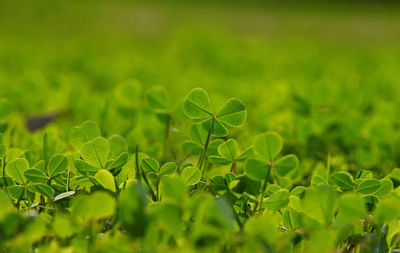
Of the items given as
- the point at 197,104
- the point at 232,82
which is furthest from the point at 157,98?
the point at 232,82

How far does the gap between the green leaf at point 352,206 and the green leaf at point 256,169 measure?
0.16 metres

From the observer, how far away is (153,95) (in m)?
1.36

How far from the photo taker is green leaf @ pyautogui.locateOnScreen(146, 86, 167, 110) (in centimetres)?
136

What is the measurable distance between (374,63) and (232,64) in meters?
1.30

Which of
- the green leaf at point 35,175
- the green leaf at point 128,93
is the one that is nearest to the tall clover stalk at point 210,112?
the green leaf at point 35,175

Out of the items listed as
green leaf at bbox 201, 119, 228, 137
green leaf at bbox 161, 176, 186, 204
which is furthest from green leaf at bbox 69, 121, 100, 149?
green leaf at bbox 161, 176, 186, 204

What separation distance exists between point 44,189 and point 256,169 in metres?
0.38

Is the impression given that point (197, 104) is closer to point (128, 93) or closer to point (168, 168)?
point (168, 168)

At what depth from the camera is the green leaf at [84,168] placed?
863 mm

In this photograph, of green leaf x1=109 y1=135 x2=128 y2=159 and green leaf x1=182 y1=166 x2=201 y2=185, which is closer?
green leaf x1=182 y1=166 x2=201 y2=185

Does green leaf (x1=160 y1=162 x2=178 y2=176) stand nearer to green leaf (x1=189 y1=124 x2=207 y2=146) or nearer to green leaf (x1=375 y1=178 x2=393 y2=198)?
green leaf (x1=189 y1=124 x2=207 y2=146)

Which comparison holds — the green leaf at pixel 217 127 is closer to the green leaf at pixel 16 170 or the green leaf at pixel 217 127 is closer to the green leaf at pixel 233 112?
the green leaf at pixel 233 112

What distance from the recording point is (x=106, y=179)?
810 millimetres

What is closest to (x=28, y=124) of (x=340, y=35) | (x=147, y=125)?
(x=147, y=125)
